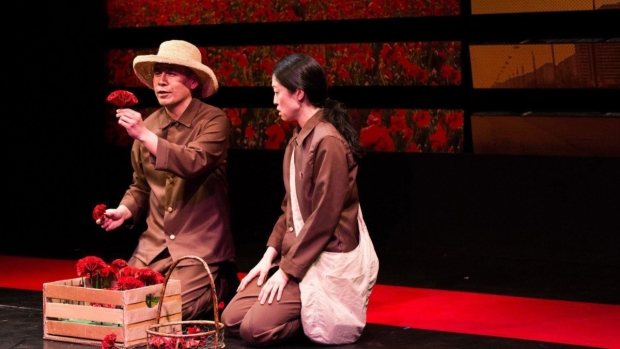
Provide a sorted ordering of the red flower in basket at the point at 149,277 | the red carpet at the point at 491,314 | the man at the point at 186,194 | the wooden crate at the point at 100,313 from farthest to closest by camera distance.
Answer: the man at the point at 186,194 → the red carpet at the point at 491,314 → the red flower in basket at the point at 149,277 → the wooden crate at the point at 100,313

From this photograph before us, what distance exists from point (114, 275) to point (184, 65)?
1007mm

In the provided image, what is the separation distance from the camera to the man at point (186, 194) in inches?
172

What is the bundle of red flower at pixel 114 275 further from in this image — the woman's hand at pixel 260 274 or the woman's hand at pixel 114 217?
the woman's hand at pixel 114 217

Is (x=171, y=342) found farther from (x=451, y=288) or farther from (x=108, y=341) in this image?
(x=451, y=288)

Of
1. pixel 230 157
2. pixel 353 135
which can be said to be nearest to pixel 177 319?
pixel 353 135

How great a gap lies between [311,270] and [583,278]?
2325 millimetres

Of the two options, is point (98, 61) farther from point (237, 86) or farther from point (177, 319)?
point (177, 319)

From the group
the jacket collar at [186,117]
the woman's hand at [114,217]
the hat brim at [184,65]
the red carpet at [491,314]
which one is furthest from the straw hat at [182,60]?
the red carpet at [491,314]

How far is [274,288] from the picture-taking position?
153 inches

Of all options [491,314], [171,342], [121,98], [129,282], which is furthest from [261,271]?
[491,314]

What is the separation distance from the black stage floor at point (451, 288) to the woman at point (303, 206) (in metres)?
0.13

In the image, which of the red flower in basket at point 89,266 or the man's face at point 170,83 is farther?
the man's face at point 170,83

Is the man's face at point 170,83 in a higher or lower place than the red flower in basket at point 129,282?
higher

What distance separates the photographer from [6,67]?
23.6 ft
